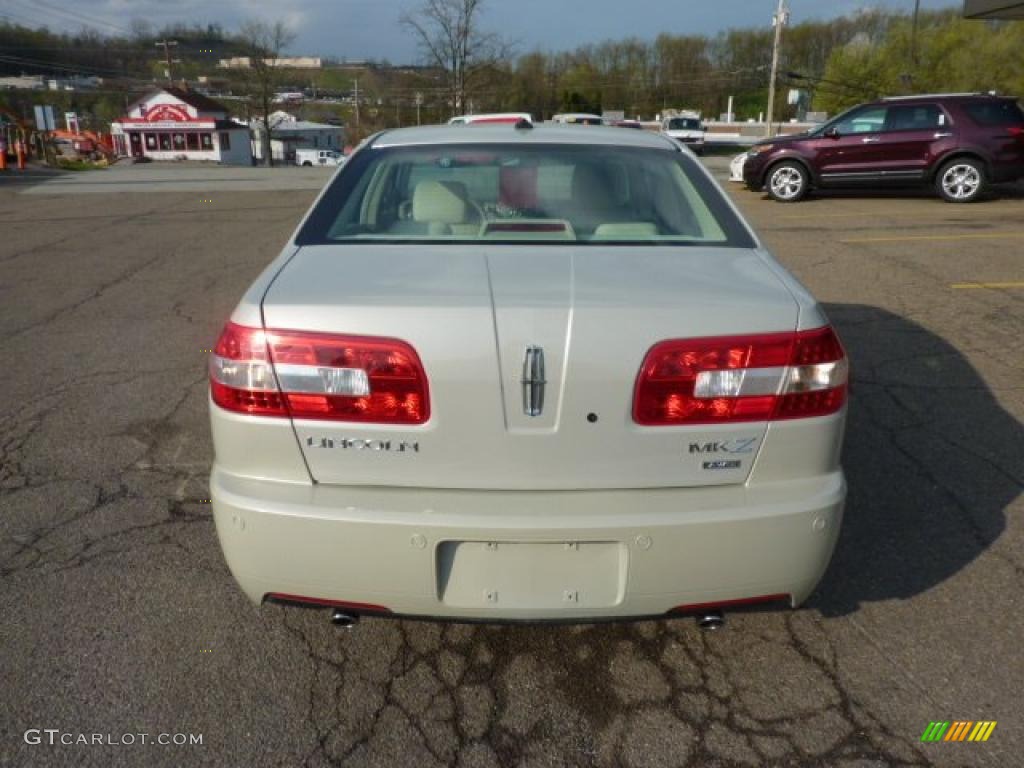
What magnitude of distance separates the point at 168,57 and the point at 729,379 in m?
87.7

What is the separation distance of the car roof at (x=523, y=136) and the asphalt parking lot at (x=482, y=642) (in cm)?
177

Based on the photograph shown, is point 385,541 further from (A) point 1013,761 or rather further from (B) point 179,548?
(A) point 1013,761

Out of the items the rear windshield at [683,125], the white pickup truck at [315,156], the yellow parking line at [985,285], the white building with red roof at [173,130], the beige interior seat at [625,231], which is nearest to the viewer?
the beige interior seat at [625,231]

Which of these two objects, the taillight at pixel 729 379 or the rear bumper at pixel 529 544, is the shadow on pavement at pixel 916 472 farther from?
the taillight at pixel 729 379

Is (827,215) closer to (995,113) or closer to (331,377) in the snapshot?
(995,113)

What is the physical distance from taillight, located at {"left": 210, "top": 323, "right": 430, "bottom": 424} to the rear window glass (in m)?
13.8

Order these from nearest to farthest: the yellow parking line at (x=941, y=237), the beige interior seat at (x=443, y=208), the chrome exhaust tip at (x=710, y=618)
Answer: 1. the chrome exhaust tip at (x=710, y=618)
2. the beige interior seat at (x=443, y=208)
3. the yellow parking line at (x=941, y=237)

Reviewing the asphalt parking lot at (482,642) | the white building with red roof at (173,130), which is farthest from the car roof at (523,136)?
the white building with red roof at (173,130)

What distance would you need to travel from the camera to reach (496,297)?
2164 millimetres

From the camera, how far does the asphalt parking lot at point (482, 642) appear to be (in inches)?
90.0

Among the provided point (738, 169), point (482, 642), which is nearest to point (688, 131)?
point (738, 169)

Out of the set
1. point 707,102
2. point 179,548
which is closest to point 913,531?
point 179,548

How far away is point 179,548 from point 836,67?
2557 inches

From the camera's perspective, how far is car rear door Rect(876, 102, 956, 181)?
43.1 ft
